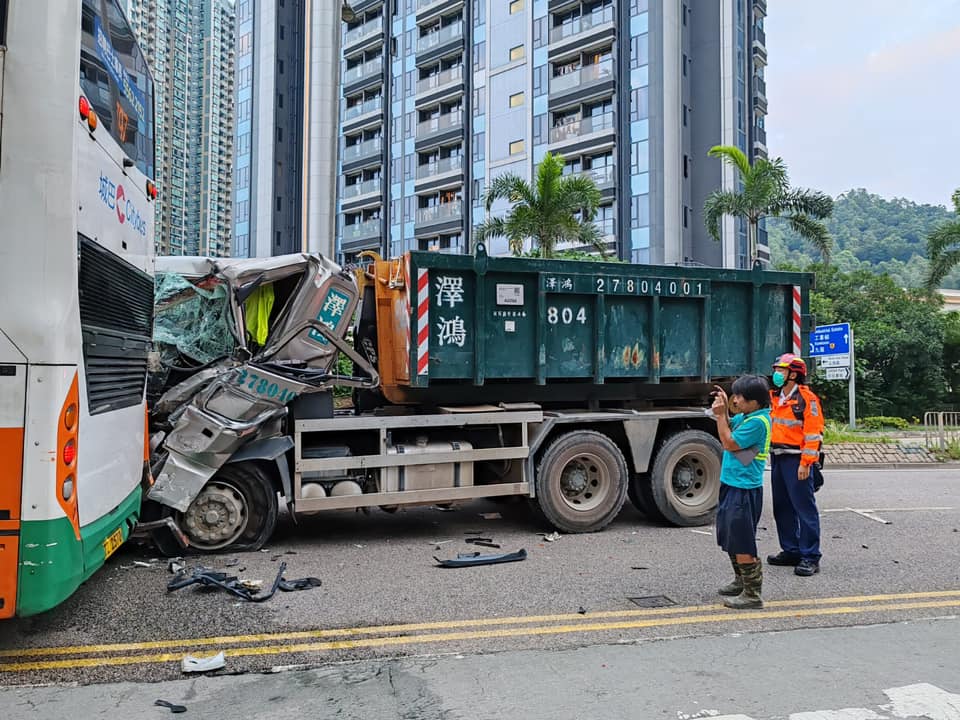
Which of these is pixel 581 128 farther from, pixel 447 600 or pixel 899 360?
pixel 447 600

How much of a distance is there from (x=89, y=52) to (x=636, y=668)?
4593 millimetres

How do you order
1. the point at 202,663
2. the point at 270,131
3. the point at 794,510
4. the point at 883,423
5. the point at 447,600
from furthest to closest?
the point at 270,131 < the point at 883,423 < the point at 794,510 < the point at 447,600 < the point at 202,663

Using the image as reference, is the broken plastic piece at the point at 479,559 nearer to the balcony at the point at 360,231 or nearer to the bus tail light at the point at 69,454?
the bus tail light at the point at 69,454

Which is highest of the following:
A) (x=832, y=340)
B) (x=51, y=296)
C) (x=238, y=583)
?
(x=832, y=340)

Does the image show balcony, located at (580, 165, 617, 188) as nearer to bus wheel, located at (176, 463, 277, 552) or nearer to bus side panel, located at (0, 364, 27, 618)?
bus wheel, located at (176, 463, 277, 552)

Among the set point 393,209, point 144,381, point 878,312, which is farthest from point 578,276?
point 393,209

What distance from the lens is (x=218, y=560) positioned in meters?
6.31

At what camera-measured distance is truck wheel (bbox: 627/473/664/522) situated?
317 inches

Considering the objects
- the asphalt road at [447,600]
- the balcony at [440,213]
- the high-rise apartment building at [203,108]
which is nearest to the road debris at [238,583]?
the asphalt road at [447,600]

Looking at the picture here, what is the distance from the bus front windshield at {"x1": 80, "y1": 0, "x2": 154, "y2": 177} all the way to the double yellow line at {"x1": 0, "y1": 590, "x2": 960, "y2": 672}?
122 inches

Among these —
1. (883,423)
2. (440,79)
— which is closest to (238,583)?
(883,423)

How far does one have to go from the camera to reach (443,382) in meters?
7.57

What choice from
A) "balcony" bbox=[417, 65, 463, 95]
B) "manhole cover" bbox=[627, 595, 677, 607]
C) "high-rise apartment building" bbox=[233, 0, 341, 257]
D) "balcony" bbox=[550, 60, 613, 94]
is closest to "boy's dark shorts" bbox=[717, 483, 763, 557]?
"manhole cover" bbox=[627, 595, 677, 607]

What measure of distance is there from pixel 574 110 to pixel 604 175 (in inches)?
178
